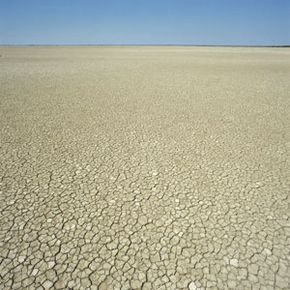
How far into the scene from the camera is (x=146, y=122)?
5.84 meters

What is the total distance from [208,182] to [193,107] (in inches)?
170

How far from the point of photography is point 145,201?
114 inches

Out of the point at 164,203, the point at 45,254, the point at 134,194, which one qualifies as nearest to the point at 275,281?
the point at 164,203

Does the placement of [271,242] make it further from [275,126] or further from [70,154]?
[275,126]

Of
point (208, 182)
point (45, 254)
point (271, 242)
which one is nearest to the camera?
point (45, 254)

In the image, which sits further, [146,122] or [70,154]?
[146,122]

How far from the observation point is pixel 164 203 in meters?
2.86

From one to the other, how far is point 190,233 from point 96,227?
1.05 m

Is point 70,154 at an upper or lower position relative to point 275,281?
upper

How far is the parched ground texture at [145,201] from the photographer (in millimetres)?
2002

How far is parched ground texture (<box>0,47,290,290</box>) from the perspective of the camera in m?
2.00

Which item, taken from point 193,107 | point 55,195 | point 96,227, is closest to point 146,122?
point 193,107

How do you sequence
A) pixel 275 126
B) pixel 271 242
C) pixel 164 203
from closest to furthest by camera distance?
1. pixel 271 242
2. pixel 164 203
3. pixel 275 126

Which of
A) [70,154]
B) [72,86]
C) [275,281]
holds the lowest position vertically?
[275,281]
